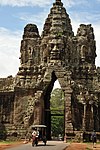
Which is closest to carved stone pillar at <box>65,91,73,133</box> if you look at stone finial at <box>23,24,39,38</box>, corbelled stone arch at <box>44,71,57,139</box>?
corbelled stone arch at <box>44,71,57,139</box>

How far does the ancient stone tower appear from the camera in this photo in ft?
110

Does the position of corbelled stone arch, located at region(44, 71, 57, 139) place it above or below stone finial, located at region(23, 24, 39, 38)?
below

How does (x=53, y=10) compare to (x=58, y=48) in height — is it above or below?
above

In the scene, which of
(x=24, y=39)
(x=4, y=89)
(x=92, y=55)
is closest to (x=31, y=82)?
(x=4, y=89)

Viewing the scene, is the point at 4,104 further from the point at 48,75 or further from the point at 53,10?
the point at 53,10

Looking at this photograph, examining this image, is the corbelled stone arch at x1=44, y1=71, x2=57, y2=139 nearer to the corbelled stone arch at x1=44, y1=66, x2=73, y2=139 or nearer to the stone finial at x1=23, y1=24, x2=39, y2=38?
the corbelled stone arch at x1=44, y1=66, x2=73, y2=139

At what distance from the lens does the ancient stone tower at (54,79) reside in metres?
33.5

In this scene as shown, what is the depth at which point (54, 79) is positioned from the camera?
121 ft

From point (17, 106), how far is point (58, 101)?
4697cm

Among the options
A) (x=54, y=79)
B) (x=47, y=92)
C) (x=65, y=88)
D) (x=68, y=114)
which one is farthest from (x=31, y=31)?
(x=68, y=114)

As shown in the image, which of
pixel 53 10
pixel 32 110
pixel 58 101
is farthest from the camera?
pixel 58 101

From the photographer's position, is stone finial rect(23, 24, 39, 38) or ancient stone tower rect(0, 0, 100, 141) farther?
stone finial rect(23, 24, 39, 38)

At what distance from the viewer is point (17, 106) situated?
36.3 metres

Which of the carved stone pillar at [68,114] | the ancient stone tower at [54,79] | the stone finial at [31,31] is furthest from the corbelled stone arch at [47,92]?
the stone finial at [31,31]
